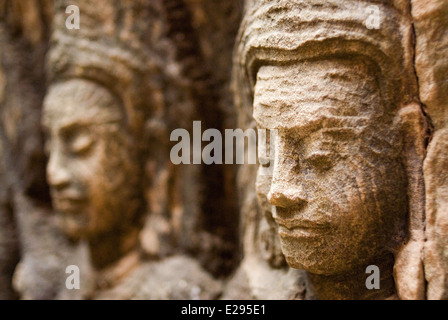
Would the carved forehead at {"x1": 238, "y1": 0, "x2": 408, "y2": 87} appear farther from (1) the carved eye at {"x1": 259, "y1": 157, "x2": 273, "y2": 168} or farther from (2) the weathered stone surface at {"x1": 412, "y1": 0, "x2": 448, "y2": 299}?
(1) the carved eye at {"x1": 259, "y1": 157, "x2": 273, "y2": 168}

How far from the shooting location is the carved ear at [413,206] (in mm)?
1103

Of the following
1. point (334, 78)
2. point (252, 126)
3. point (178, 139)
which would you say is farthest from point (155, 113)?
point (334, 78)

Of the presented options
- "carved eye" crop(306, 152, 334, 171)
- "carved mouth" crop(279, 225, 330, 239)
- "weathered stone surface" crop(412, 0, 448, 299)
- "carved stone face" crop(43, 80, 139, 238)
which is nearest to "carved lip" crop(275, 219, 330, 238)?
"carved mouth" crop(279, 225, 330, 239)

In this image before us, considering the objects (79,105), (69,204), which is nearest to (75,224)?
(69,204)

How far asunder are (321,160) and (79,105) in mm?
1104

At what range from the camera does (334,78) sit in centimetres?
111

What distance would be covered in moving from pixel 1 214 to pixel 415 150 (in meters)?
1.93

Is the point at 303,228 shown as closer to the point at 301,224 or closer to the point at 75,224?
the point at 301,224

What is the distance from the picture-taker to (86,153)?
6.10 ft

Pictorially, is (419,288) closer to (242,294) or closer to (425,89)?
(425,89)

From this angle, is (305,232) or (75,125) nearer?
(305,232)

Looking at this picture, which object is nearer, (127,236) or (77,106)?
(77,106)

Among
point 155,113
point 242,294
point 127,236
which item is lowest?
point 242,294

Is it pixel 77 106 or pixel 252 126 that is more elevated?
pixel 77 106
